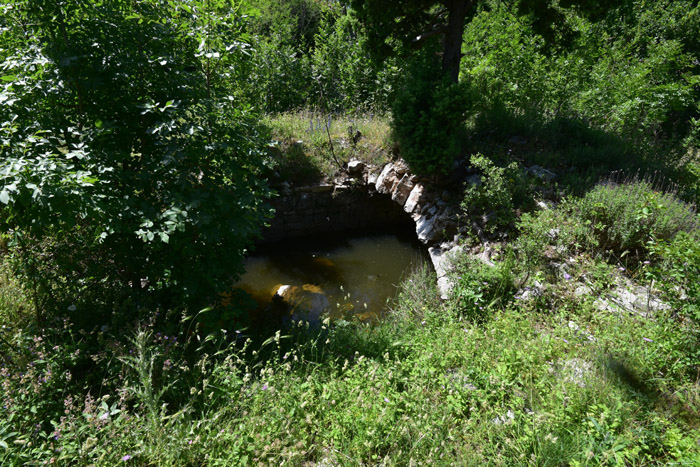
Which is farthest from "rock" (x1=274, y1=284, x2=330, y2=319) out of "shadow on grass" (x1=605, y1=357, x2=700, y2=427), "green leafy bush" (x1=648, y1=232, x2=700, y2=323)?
"green leafy bush" (x1=648, y1=232, x2=700, y2=323)

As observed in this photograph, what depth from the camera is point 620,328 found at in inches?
132

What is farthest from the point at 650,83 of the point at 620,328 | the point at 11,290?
the point at 11,290

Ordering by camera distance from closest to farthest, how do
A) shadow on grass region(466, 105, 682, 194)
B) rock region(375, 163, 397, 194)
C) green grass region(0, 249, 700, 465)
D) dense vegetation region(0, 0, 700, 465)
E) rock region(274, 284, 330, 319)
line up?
green grass region(0, 249, 700, 465)
dense vegetation region(0, 0, 700, 465)
rock region(274, 284, 330, 319)
shadow on grass region(466, 105, 682, 194)
rock region(375, 163, 397, 194)

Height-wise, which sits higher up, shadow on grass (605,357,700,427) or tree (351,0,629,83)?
tree (351,0,629,83)

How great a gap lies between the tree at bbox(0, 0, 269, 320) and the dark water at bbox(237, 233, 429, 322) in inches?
88.7

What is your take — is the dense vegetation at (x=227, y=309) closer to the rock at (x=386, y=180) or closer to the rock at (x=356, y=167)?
the rock at (x=386, y=180)

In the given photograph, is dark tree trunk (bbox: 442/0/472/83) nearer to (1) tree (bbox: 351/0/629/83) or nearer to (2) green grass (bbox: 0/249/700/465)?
(1) tree (bbox: 351/0/629/83)

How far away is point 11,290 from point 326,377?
3294mm

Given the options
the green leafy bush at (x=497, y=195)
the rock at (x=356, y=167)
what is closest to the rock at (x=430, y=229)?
the green leafy bush at (x=497, y=195)

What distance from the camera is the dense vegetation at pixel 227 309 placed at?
2275 mm

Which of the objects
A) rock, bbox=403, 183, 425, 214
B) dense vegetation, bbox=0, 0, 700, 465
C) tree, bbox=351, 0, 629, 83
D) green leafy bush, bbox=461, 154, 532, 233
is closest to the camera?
dense vegetation, bbox=0, 0, 700, 465

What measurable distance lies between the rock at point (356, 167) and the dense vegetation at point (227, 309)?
2916 mm

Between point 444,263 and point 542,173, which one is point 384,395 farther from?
Answer: point 542,173

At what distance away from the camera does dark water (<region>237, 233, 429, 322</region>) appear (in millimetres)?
5527
